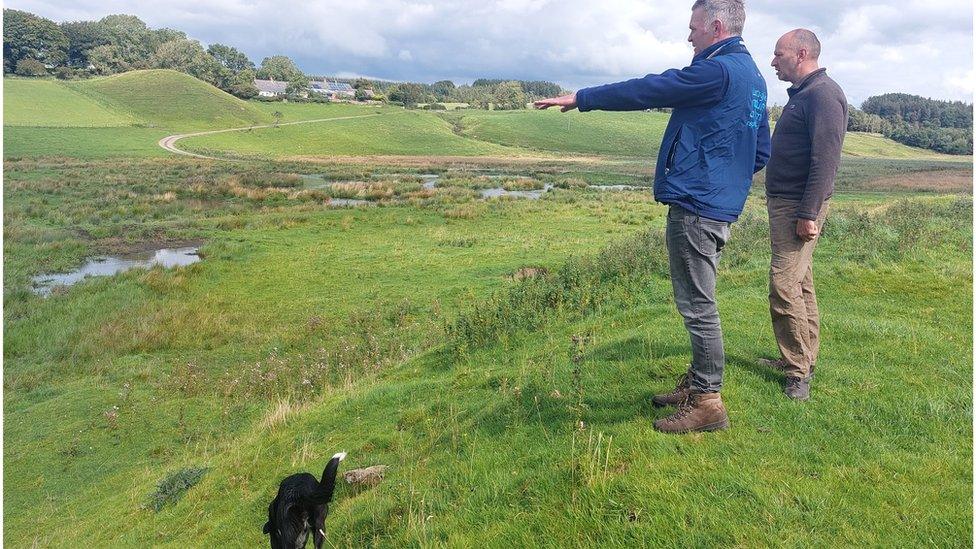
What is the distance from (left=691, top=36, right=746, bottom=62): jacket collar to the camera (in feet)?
13.7

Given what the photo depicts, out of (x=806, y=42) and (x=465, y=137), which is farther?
(x=465, y=137)

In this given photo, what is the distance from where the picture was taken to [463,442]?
5.43 m

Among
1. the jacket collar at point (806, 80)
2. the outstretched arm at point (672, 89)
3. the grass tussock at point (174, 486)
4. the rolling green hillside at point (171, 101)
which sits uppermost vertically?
the rolling green hillside at point (171, 101)

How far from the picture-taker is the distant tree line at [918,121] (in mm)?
126688

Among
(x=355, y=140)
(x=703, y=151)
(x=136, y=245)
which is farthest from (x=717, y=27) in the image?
(x=355, y=140)

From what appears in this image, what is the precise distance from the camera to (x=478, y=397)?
23.5ft

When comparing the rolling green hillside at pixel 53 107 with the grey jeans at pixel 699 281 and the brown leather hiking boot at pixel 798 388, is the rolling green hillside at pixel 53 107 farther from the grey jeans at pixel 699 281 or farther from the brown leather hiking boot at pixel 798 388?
the brown leather hiking boot at pixel 798 388

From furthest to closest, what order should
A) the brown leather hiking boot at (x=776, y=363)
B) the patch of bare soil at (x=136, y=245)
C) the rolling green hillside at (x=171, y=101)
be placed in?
the rolling green hillside at (x=171, y=101) < the patch of bare soil at (x=136, y=245) < the brown leather hiking boot at (x=776, y=363)

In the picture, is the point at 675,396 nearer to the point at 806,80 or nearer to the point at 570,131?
the point at 806,80

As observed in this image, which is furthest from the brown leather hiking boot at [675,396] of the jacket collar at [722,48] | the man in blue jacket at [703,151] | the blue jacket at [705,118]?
the jacket collar at [722,48]

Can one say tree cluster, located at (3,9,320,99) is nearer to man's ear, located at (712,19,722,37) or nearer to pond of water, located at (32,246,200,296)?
pond of water, located at (32,246,200,296)

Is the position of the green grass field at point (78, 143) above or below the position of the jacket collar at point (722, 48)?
below

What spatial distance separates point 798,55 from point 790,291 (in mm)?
2126

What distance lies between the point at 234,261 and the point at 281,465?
643 inches
